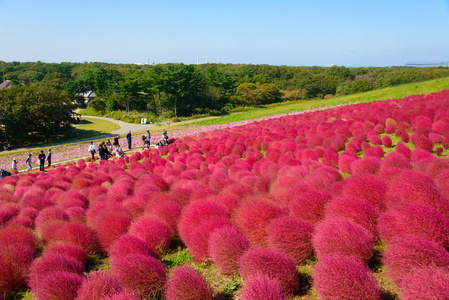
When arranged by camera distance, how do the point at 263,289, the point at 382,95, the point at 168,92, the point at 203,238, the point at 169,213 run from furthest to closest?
1. the point at 168,92
2. the point at 382,95
3. the point at 169,213
4. the point at 203,238
5. the point at 263,289

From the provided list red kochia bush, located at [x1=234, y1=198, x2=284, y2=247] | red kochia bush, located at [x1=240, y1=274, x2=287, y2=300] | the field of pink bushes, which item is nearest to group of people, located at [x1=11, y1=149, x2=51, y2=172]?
the field of pink bushes

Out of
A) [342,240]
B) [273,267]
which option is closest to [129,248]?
[273,267]

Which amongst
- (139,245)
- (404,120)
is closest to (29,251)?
(139,245)

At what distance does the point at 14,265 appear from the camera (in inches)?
160

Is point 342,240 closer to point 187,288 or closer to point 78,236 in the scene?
point 187,288

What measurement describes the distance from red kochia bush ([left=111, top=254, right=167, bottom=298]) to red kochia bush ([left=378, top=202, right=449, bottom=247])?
2657 millimetres

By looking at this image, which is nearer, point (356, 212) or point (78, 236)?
point (356, 212)

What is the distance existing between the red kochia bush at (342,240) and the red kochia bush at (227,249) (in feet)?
2.94

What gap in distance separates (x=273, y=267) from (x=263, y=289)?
42 cm

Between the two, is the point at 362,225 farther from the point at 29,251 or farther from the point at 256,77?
the point at 256,77

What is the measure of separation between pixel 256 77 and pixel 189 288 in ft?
302

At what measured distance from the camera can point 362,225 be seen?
3.72 meters

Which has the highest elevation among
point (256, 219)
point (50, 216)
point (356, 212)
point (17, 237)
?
point (356, 212)

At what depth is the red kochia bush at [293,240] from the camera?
12.0ft
